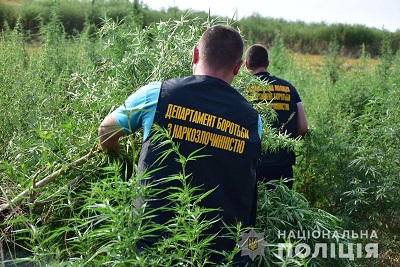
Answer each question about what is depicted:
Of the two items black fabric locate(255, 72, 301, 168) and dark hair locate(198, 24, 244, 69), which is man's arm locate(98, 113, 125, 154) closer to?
dark hair locate(198, 24, 244, 69)

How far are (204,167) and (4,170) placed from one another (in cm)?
139

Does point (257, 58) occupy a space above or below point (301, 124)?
above

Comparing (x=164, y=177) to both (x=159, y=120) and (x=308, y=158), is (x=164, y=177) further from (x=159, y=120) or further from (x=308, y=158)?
(x=308, y=158)

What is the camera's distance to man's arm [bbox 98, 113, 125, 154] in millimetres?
3422

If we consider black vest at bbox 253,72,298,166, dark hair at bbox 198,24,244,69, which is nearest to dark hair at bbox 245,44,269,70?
black vest at bbox 253,72,298,166

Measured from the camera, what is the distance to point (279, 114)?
641 centimetres

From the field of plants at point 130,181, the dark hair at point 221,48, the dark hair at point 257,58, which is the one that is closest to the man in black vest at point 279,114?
the dark hair at point 257,58

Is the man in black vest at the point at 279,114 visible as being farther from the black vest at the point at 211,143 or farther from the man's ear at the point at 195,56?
the black vest at the point at 211,143

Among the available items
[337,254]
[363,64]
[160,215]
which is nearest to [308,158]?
[337,254]

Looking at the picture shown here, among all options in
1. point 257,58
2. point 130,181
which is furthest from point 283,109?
point 130,181

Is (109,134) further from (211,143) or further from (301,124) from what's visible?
(301,124)

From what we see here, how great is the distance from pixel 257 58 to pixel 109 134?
3355mm

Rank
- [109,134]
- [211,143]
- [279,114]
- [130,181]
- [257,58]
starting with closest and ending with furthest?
[130,181], [211,143], [109,134], [279,114], [257,58]

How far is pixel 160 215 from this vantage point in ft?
10.2
